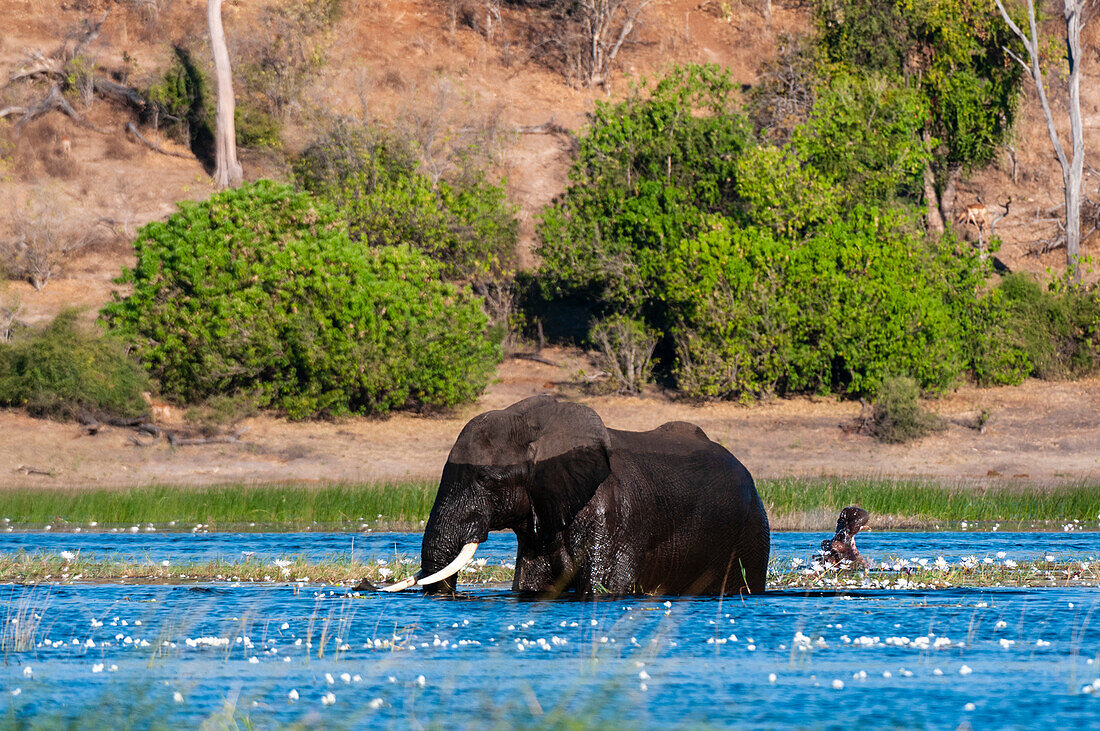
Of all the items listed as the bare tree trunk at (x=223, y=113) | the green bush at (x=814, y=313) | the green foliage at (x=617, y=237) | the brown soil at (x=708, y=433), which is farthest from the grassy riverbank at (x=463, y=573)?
the bare tree trunk at (x=223, y=113)

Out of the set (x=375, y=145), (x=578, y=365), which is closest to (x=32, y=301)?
(x=375, y=145)

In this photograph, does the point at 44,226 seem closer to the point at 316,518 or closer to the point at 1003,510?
the point at 316,518

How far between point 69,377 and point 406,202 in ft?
38.2

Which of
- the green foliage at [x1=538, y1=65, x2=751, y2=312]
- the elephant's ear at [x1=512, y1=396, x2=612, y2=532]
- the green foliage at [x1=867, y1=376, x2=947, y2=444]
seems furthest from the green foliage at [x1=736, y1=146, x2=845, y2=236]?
the elephant's ear at [x1=512, y1=396, x2=612, y2=532]

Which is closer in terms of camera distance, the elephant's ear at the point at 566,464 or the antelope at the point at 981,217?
the elephant's ear at the point at 566,464

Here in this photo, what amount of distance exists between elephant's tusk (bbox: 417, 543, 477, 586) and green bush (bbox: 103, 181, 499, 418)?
2108 cm

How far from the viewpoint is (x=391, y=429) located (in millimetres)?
32750

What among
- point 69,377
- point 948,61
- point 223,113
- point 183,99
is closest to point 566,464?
point 69,377

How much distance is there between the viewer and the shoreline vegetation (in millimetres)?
14250

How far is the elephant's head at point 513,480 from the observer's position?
11711mm

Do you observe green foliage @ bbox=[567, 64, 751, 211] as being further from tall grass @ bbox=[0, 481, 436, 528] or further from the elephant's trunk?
the elephant's trunk

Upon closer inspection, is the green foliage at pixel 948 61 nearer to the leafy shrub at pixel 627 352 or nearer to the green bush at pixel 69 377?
the leafy shrub at pixel 627 352

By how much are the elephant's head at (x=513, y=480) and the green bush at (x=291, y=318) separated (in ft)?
68.8

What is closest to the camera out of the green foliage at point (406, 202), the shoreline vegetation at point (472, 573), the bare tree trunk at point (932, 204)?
the shoreline vegetation at point (472, 573)
